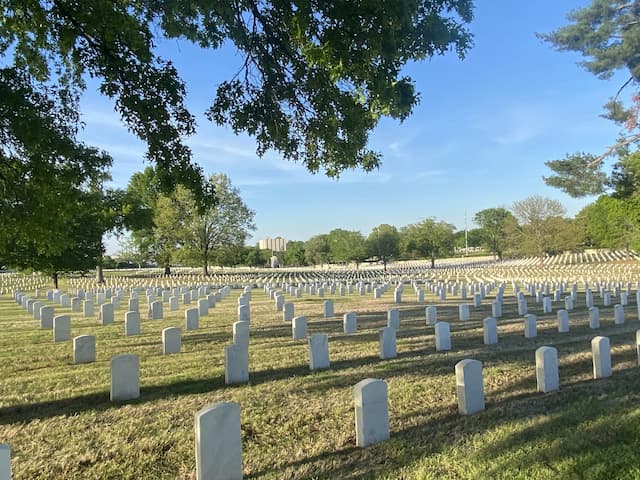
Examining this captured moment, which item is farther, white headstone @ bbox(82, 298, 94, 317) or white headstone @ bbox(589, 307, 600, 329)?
white headstone @ bbox(82, 298, 94, 317)

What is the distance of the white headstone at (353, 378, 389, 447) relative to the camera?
4051 millimetres

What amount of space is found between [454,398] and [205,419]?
3116 millimetres

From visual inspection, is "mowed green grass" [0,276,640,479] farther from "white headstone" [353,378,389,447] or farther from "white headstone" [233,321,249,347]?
"white headstone" [233,321,249,347]

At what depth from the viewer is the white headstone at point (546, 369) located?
17.8ft

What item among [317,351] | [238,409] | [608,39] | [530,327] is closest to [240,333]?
[317,351]

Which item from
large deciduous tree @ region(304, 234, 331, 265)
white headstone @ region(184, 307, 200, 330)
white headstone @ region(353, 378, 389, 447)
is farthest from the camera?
large deciduous tree @ region(304, 234, 331, 265)

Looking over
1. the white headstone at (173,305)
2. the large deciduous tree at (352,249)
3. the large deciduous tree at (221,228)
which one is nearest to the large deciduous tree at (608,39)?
the white headstone at (173,305)

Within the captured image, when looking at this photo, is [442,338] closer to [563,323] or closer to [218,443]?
[563,323]

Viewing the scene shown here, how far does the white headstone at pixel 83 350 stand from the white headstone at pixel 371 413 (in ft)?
18.4

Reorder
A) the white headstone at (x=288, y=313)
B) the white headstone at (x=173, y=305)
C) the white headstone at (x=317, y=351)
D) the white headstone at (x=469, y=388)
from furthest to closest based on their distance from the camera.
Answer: the white headstone at (x=173, y=305) → the white headstone at (x=288, y=313) → the white headstone at (x=317, y=351) → the white headstone at (x=469, y=388)

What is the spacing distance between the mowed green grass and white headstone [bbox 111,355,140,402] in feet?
0.65

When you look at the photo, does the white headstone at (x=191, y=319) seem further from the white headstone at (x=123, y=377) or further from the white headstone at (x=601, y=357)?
the white headstone at (x=601, y=357)

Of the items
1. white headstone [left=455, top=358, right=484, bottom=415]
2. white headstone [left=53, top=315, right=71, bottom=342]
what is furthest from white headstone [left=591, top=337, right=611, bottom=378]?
white headstone [left=53, top=315, right=71, bottom=342]

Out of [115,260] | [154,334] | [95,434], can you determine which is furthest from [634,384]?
[115,260]
